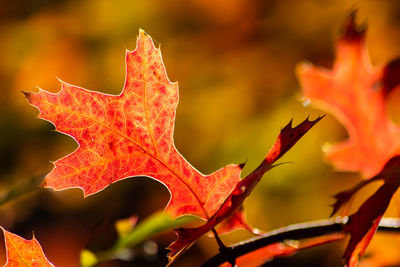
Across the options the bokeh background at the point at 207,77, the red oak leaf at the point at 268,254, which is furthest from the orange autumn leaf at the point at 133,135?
the bokeh background at the point at 207,77

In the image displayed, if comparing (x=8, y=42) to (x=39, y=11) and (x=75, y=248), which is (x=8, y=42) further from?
(x=75, y=248)

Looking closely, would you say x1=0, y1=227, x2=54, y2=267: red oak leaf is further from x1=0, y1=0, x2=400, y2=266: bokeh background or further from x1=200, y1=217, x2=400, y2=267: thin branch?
x1=0, y1=0, x2=400, y2=266: bokeh background

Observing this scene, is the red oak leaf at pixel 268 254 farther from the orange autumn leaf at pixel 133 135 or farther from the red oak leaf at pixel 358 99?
the red oak leaf at pixel 358 99

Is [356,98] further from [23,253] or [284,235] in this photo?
[23,253]

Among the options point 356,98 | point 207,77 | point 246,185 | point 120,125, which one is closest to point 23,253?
point 120,125

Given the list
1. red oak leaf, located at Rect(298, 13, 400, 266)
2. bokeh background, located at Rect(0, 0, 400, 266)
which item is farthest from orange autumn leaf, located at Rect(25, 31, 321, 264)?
bokeh background, located at Rect(0, 0, 400, 266)

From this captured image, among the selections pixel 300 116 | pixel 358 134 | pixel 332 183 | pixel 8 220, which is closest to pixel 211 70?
pixel 300 116
